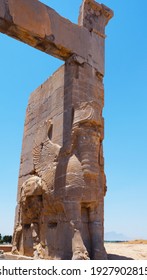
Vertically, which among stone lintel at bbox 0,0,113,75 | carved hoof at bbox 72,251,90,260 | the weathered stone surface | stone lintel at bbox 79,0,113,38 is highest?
stone lintel at bbox 79,0,113,38

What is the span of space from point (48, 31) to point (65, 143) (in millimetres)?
2403

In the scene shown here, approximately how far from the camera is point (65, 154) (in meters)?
6.38

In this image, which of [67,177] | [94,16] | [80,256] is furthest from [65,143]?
[94,16]

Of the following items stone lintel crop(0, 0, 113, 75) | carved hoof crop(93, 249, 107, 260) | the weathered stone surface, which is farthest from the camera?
stone lintel crop(0, 0, 113, 75)

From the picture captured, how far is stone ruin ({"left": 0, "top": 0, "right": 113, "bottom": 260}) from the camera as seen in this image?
597 centimetres

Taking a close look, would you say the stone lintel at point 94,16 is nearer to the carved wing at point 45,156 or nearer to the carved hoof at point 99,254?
the carved wing at point 45,156

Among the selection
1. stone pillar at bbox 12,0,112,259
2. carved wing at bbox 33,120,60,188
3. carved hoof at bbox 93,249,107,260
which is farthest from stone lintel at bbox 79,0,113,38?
carved hoof at bbox 93,249,107,260

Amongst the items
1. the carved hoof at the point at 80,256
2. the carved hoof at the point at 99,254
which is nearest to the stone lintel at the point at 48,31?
the carved hoof at the point at 99,254

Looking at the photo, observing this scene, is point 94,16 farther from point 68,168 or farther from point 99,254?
point 99,254

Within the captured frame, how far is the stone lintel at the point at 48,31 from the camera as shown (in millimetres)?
6422

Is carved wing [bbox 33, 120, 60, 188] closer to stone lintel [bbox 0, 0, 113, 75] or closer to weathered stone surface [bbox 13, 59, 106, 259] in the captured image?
weathered stone surface [bbox 13, 59, 106, 259]

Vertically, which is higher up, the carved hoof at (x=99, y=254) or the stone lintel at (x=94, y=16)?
the stone lintel at (x=94, y=16)

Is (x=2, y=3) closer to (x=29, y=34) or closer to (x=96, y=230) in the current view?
(x=29, y=34)
